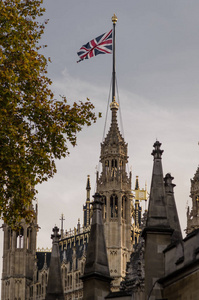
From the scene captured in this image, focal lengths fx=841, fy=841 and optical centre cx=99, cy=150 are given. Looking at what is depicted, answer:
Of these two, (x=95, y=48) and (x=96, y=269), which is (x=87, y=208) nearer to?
(x=95, y=48)

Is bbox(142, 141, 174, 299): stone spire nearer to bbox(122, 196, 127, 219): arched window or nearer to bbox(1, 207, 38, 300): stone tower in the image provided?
bbox(122, 196, 127, 219): arched window

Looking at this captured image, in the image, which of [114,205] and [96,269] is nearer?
[96,269]

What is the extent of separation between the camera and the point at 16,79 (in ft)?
119

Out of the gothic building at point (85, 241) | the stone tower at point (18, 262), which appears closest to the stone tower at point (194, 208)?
the gothic building at point (85, 241)

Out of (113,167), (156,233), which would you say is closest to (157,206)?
(156,233)

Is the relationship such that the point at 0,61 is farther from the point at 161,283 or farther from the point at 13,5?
the point at 161,283

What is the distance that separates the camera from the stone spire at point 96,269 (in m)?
35.3

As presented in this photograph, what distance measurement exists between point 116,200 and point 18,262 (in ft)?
62.8

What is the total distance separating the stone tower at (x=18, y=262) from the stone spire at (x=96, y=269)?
78.9 m

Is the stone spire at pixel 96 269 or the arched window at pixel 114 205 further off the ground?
the arched window at pixel 114 205

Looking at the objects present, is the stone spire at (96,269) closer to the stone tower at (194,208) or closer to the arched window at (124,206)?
the stone tower at (194,208)

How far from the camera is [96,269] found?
116 feet

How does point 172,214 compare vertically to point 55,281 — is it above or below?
above

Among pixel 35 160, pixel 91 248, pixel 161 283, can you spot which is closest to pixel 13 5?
pixel 35 160
